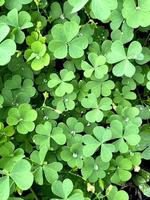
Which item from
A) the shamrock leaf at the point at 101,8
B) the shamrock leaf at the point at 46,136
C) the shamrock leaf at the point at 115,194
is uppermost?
the shamrock leaf at the point at 101,8

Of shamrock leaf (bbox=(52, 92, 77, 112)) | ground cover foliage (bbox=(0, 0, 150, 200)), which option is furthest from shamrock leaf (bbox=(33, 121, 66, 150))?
shamrock leaf (bbox=(52, 92, 77, 112))

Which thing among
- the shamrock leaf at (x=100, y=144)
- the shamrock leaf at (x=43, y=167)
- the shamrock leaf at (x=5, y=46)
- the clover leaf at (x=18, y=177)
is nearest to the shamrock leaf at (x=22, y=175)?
the clover leaf at (x=18, y=177)

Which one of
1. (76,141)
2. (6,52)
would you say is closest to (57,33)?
(6,52)

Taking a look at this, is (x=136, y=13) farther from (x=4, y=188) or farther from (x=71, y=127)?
(x=4, y=188)

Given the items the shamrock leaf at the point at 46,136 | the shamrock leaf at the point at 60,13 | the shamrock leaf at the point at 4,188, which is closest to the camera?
the shamrock leaf at the point at 4,188

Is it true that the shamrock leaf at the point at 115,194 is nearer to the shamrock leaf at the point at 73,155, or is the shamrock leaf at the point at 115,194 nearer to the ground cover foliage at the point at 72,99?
the ground cover foliage at the point at 72,99

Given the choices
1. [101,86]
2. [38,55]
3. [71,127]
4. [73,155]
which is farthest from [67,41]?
[73,155]

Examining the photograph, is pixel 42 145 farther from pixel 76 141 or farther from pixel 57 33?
pixel 57 33
